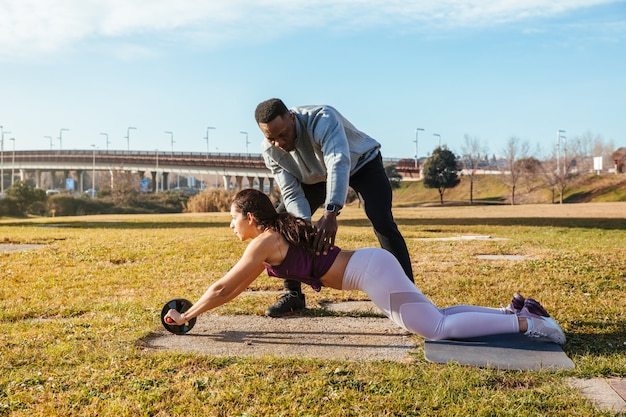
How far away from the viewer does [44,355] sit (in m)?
4.36

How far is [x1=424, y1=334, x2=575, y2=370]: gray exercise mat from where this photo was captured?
13.3ft

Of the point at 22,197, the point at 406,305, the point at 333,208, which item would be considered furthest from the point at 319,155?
the point at 22,197

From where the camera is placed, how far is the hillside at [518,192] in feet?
241

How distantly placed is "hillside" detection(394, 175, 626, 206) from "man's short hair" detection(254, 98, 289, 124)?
2536 inches

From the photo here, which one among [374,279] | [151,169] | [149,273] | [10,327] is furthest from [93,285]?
[151,169]

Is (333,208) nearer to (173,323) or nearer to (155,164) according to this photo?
(173,323)

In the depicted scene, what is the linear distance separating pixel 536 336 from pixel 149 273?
544 cm

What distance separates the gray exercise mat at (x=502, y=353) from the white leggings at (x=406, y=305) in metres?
0.07

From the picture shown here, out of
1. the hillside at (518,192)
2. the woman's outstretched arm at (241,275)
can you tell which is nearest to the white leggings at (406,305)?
the woman's outstretched arm at (241,275)

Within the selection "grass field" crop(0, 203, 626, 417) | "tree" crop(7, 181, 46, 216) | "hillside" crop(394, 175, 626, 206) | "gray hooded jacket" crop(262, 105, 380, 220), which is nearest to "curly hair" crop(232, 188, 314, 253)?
"gray hooded jacket" crop(262, 105, 380, 220)

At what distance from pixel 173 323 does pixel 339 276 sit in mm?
1247

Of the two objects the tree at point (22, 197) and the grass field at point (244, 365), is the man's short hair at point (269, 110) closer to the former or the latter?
the grass field at point (244, 365)

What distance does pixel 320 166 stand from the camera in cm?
552

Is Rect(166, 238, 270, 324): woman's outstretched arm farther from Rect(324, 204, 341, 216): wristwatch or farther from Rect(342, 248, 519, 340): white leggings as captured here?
Rect(342, 248, 519, 340): white leggings
